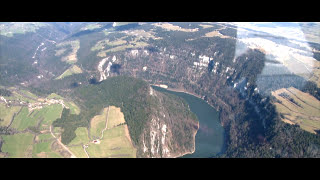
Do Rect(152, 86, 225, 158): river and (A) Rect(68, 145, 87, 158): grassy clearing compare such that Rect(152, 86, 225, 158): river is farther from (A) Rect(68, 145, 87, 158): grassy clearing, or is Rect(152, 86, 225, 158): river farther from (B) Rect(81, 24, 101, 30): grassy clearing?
(B) Rect(81, 24, 101, 30): grassy clearing

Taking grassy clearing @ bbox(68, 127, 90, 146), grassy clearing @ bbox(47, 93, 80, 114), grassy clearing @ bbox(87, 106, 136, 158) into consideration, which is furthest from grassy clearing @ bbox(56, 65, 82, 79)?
grassy clearing @ bbox(68, 127, 90, 146)

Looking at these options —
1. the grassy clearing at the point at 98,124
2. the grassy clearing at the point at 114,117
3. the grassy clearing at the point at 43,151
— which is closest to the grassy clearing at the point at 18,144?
the grassy clearing at the point at 43,151

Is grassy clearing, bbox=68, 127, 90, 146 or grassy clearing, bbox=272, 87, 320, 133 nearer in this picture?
grassy clearing, bbox=68, 127, 90, 146

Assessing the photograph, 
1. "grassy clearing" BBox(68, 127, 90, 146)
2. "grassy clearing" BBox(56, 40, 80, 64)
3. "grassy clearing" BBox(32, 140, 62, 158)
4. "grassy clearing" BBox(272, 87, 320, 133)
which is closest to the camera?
"grassy clearing" BBox(32, 140, 62, 158)

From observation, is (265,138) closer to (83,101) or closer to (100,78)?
(83,101)

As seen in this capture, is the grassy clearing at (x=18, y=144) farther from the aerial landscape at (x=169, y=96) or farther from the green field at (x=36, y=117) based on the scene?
the green field at (x=36, y=117)

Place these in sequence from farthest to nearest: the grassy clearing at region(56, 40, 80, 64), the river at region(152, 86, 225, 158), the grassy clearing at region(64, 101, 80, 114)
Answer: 1. the grassy clearing at region(56, 40, 80, 64)
2. the grassy clearing at region(64, 101, 80, 114)
3. the river at region(152, 86, 225, 158)

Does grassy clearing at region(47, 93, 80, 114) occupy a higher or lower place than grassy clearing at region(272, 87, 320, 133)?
lower
